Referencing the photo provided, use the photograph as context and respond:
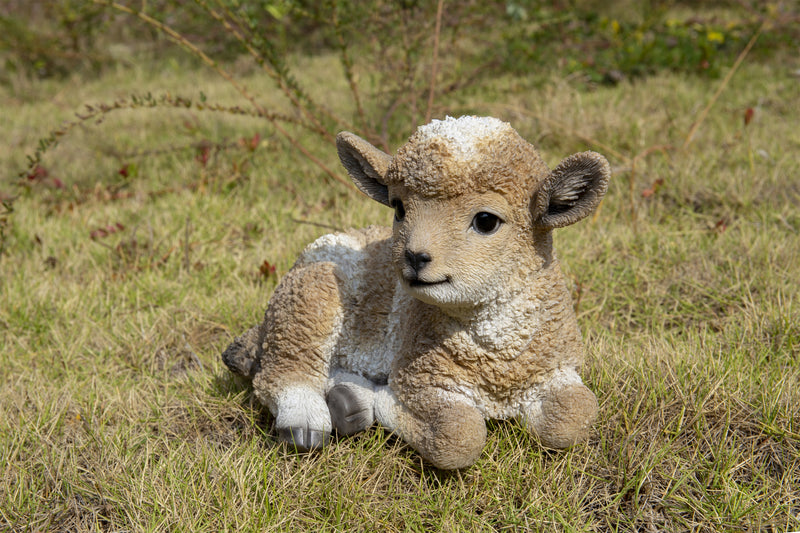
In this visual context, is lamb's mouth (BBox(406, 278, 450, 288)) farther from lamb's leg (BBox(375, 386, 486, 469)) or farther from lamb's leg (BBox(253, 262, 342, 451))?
lamb's leg (BBox(253, 262, 342, 451))

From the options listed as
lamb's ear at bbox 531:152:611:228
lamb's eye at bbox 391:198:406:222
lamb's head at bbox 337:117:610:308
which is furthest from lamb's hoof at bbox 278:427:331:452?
lamb's ear at bbox 531:152:611:228

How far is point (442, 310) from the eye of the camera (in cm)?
207

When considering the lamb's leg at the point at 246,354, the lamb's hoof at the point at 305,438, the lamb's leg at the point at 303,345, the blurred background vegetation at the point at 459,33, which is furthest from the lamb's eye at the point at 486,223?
the blurred background vegetation at the point at 459,33

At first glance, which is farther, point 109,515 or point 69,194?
point 69,194

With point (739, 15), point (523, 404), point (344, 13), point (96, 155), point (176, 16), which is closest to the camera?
point (523, 404)

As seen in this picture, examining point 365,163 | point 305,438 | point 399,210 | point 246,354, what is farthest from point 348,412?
point 365,163

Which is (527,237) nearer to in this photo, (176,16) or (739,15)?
(739,15)

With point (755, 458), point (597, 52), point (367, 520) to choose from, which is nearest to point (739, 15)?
point (597, 52)

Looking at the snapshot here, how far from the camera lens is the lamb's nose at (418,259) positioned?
1.80 meters

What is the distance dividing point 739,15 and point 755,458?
733 cm

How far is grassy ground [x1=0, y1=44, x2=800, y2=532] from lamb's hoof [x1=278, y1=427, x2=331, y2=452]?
74mm

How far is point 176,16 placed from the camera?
29.5 feet

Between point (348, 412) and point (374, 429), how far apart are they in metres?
0.21

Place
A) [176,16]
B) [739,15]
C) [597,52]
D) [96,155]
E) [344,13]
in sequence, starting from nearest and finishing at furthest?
[344,13] → [96,155] → [597,52] → [739,15] → [176,16]
